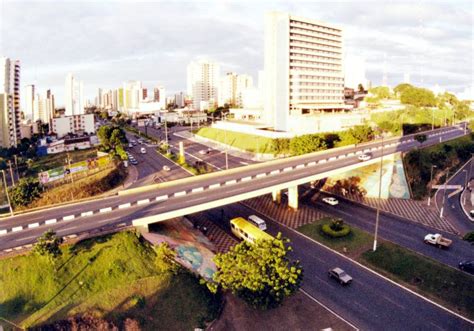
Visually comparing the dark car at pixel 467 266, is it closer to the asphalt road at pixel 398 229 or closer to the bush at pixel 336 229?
the asphalt road at pixel 398 229

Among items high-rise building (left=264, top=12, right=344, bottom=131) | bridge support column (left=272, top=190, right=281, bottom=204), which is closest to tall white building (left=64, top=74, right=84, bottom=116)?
high-rise building (left=264, top=12, right=344, bottom=131)

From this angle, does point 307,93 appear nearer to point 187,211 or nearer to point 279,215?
point 279,215

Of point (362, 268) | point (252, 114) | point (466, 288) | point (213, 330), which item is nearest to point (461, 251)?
point (466, 288)

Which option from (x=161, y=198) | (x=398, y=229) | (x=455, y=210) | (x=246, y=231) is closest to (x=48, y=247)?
(x=161, y=198)

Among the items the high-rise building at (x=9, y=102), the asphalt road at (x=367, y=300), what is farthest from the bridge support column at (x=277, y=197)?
the high-rise building at (x=9, y=102)

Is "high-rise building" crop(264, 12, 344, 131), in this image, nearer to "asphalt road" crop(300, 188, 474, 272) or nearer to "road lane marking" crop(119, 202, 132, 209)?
"asphalt road" crop(300, 188, 474, 272)
